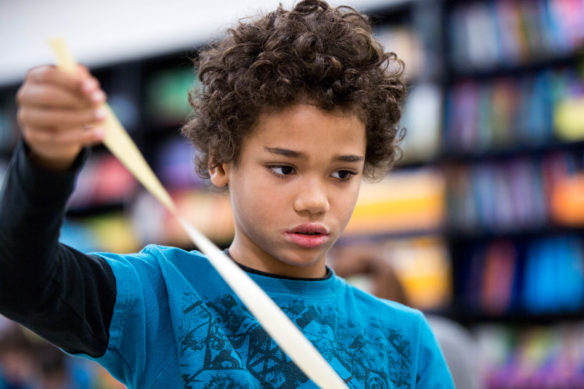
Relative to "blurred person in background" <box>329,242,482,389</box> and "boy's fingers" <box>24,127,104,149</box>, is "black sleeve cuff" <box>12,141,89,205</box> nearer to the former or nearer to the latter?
"boy's fingers" <box>24,127,104,149</box>

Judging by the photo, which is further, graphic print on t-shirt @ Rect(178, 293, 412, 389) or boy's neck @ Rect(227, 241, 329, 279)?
boy's neck @ Rect(227, 241, 329, 279)

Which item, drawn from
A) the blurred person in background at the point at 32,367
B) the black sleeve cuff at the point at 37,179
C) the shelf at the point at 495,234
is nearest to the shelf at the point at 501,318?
the shelf at the point at 495,234

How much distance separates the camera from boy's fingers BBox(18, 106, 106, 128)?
0.58 m

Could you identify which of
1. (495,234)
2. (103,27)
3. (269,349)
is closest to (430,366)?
(269,349)

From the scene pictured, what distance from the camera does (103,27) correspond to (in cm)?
459

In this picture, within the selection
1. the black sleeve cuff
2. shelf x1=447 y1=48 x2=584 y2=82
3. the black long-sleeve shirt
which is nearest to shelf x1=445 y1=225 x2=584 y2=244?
shelf x1=447 y1=48 x2=584 y2=82

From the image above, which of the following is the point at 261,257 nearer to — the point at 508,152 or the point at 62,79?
the point at 62,79

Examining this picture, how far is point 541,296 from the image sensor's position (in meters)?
3.01

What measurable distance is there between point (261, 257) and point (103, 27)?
406 cm

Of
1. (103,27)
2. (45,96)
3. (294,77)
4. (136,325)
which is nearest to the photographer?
(45,96)

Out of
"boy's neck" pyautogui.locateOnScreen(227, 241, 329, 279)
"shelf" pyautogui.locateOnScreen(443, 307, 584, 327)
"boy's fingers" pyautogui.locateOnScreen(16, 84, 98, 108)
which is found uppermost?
"boy's fingers" pyautogui.locateOnScreen(16, 84, 98, 108)

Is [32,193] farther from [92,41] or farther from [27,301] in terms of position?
[92,41]

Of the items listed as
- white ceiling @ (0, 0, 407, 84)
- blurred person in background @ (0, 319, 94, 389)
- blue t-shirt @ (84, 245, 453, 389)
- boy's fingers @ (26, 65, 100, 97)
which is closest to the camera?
boy's fingers @ (26, 65, 100, 97)

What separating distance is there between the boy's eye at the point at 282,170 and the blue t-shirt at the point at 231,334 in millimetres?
148
